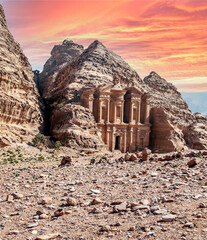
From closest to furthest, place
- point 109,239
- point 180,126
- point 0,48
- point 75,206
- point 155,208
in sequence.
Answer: point 109,239, point 155,208, point 75,206, point 0,48, point 180,126

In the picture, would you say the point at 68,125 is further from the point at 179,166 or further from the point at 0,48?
the point at 179,166

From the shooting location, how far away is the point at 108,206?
11.3 m

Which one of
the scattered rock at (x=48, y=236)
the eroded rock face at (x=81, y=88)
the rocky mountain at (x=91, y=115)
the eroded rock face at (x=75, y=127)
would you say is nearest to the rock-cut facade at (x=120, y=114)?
the rocky mountain at (x=91, y=115)

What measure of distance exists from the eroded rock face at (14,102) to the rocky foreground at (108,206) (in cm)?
2123

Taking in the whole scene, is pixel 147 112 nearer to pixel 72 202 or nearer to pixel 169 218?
pixel 72 202

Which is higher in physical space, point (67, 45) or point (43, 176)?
point (67, 45)

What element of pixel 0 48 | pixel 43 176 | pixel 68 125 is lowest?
pixel 43 176

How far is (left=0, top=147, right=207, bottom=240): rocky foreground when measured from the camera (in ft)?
28.0

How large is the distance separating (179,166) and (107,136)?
109 feet

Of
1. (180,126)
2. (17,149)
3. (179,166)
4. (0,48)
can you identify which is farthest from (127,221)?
(180,126)

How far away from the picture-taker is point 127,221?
925 centimetres

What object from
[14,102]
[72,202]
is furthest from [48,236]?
[14,102]

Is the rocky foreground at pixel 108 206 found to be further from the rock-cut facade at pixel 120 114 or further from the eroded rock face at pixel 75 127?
the rock-cut facade at pixel 120 114

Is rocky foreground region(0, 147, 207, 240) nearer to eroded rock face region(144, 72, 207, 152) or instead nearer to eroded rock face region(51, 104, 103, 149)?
eroded rock face region(51, 104, 103, 149)
